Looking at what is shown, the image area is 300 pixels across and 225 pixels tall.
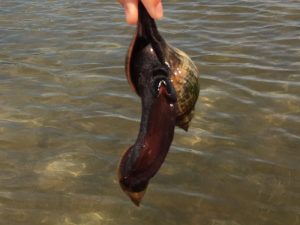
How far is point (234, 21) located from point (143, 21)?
7138 mm

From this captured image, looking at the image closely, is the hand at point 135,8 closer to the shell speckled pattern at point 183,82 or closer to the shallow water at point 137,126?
the shell speckled pattern at point 183,82

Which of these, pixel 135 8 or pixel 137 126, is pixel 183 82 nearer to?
pixel 135 8

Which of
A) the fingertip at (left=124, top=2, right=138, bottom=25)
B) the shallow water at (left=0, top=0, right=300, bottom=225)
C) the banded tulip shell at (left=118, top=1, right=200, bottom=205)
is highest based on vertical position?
the fingertip at (left=124, top=2, right=138, bottom=25)

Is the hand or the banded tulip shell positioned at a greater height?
the hand

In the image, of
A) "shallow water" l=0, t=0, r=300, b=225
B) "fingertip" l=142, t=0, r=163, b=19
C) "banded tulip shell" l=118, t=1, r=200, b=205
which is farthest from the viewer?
"shallow water" l=0, t=0, r=300, b=225

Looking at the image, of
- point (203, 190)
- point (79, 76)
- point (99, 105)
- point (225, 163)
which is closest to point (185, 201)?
point (203, 190)

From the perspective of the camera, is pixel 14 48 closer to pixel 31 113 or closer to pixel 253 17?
pixel 31 113

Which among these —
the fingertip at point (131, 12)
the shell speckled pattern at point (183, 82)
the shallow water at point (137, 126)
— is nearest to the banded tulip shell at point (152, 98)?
the shell speckled pattern at point (183, 82)

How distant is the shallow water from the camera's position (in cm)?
441

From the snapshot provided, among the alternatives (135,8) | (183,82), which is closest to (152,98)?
(183,82)

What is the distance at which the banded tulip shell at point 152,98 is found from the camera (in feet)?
7.78

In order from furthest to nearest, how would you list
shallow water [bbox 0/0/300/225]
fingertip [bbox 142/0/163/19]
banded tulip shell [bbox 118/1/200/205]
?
shallow water [bbox 0/0/300/225], banded tulip shell [bbox 118/1/200/205], fingertip [bbox 142/0/163/19]

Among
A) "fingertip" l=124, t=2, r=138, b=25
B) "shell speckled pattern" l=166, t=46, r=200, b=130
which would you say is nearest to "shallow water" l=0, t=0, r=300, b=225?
"shell speckled pattern" l=166, t=46, r=200, b=130

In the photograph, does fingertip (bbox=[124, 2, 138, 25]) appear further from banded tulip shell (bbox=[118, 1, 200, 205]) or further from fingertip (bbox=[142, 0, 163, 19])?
banded tulip shell (bbox=[118, 1, 200, 205])
